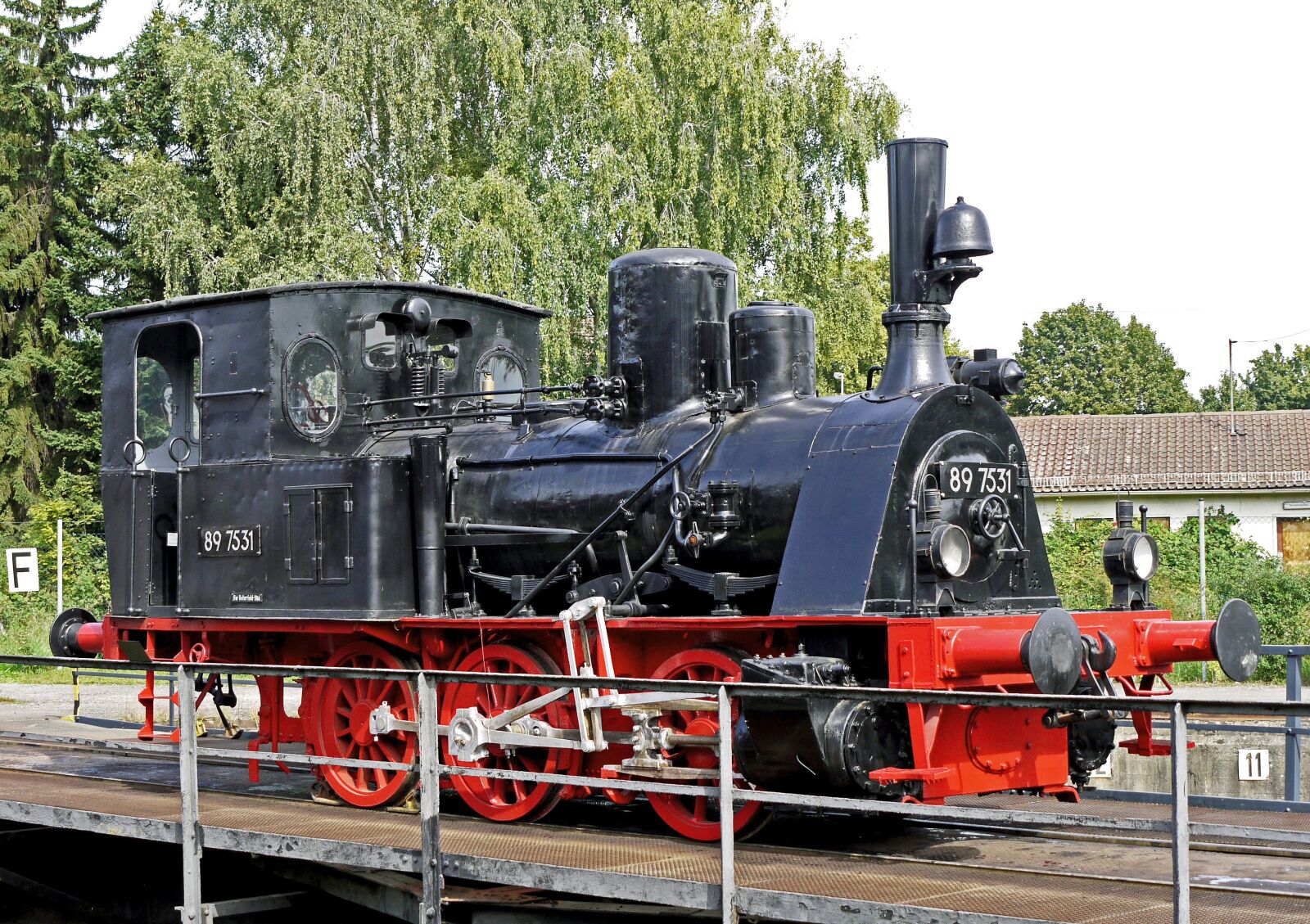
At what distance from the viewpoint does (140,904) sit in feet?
30.4

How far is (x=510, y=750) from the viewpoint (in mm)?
8445

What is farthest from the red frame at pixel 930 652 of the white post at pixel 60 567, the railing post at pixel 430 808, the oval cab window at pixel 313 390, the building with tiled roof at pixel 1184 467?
the building with tiled roof at pixel 1184 467

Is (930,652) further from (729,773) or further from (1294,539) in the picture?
(1294,539)

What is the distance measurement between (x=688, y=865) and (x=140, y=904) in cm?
467

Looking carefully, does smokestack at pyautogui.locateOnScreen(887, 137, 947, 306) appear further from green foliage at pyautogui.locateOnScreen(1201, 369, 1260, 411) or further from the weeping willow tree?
green foliage at pyautogui.locateOnScreen(1201, 369, 1260, 411)

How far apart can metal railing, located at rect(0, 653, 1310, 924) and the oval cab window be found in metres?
1.83

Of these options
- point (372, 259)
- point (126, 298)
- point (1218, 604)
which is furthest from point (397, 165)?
point (1218, 604)

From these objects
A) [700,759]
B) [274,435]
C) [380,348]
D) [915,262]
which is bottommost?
[700,759]

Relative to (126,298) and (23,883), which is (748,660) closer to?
(23,883)

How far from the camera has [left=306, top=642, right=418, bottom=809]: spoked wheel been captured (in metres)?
8.78

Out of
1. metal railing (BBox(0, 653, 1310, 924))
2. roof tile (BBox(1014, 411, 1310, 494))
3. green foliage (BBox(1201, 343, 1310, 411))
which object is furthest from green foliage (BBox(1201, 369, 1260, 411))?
metal railing (BBox(0, 653, 1310, 924))

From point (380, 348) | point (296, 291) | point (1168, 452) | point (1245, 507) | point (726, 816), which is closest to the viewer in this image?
point (726, 816)

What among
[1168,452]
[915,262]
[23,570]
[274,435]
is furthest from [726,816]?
[1168,452]

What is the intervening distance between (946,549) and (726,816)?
2.05 m
